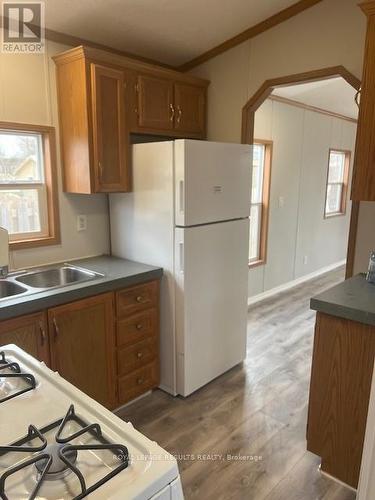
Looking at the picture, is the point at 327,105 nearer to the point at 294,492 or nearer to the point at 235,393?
the point at 235,393

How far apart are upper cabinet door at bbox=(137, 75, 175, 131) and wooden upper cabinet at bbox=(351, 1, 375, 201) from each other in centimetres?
147

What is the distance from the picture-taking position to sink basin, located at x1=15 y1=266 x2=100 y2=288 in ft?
8.07

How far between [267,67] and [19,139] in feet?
6.14

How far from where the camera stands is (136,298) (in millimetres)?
2475

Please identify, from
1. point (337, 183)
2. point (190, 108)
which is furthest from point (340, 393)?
point (337, 183)

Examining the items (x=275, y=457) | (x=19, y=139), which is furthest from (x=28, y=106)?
(x=275, y=457)

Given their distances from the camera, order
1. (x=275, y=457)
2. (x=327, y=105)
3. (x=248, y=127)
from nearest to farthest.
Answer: (x=275, y=457), (x=248, y=127), (x=327, y=105)

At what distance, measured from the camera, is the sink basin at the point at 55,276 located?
246 centimetres

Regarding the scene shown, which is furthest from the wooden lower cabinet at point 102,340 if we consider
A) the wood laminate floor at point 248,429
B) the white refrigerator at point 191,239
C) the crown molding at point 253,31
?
the crown molding at point 253,31

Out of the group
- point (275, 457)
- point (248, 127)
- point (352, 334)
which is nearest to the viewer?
point (352, 334)

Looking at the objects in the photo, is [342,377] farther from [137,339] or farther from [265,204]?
[265,204]

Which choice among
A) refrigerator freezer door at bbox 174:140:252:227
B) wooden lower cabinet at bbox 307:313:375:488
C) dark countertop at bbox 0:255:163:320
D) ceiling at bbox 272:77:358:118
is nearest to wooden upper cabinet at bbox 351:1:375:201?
wooden lower cabinet at bbox 307:313:375:488

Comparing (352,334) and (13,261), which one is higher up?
(13,261)

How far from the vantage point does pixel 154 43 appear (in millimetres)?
2822
